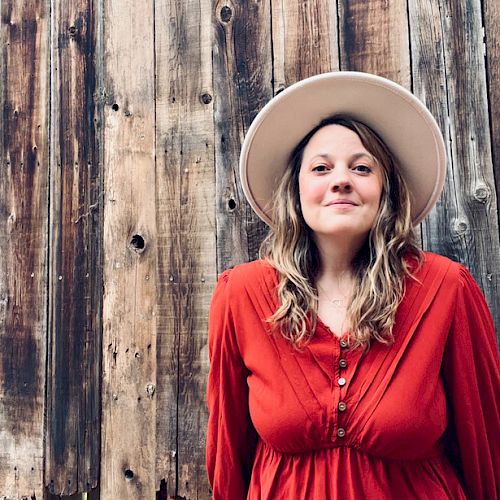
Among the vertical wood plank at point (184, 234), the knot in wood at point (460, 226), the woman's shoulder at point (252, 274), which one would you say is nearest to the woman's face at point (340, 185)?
the woman's shoulder at point (252, 274)

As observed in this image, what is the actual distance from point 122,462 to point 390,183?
4.48 ft

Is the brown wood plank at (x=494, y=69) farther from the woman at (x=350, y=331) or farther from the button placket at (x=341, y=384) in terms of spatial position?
the button placket at (x=341, y=384)

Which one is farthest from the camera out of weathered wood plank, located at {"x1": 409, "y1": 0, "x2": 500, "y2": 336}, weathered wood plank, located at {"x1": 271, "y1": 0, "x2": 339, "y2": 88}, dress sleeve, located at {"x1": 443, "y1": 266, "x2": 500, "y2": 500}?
weathered wood plank, located at {"x1": 271, "y1": 0, "x2": 339, "y2": 88}

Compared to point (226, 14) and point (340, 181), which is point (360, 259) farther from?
point (226, 14)

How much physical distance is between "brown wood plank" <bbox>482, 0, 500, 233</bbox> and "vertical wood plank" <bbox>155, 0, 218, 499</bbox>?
96cm

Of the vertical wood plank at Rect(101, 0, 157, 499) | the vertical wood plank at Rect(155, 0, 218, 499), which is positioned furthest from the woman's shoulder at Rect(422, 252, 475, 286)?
the vertical wood plank at Rect(101, 0, 157, 499)

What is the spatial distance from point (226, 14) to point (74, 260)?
1.08 meters

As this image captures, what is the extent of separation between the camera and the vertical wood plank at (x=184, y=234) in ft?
6.73

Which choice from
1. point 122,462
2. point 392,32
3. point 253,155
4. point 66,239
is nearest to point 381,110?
point 253,155

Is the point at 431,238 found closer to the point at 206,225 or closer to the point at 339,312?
the point at 339,312

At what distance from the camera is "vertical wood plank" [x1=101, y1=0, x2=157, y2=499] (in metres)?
2.10

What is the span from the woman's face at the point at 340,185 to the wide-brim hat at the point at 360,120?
0.28 feet

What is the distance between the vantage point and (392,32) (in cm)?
198

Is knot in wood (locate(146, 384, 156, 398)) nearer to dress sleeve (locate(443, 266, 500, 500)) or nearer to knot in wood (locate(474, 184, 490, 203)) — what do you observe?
dress sleeve (locate(443, 266, 500, 500))
